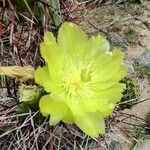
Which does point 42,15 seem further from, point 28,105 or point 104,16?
point 104,16

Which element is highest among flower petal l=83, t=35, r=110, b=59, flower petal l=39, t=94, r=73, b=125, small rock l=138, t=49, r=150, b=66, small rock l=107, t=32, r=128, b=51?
flower petal l=83, t=35, r=110, b=59

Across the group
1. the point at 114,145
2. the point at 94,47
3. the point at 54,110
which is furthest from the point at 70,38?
the point at 114,145

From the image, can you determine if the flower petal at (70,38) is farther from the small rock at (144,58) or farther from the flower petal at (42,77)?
the small rock at (144,58)

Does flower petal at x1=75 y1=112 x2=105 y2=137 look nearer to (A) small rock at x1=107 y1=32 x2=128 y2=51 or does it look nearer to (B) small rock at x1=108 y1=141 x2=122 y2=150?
(B) small rock at x1=108 y1=141 x2=122 y2=150

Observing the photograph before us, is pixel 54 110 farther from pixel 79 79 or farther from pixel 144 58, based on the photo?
pixel 144 58

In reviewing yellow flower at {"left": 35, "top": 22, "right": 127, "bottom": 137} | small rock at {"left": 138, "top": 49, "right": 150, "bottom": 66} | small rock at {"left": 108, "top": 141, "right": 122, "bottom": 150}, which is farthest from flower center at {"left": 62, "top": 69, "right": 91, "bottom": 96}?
small rock at {"left": 138, "top": 49, "right": 150, "bottom": 66}
